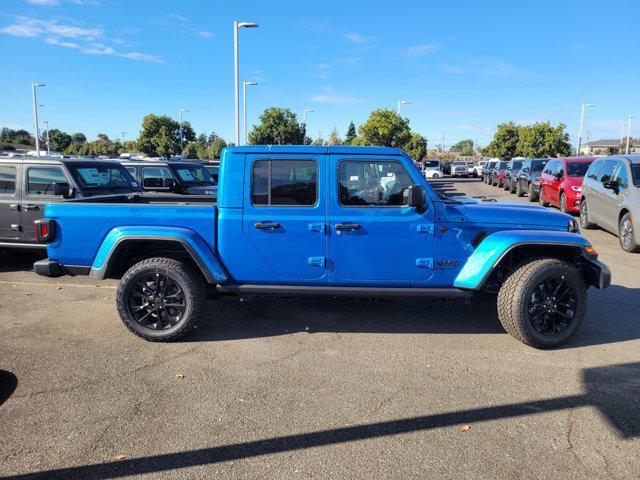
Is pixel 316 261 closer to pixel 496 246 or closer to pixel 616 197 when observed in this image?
pixel 496 246

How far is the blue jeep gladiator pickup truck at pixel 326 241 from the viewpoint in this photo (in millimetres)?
4402

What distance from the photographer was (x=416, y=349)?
4.43 meters

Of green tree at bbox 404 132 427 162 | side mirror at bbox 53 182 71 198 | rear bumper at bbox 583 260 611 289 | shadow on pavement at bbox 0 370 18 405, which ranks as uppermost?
green tree at bbox 404 132 427 162

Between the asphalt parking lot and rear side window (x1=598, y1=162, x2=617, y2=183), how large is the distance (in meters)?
5.02

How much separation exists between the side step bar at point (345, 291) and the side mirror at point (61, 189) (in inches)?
160

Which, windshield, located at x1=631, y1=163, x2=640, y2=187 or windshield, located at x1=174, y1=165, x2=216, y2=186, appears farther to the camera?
windshield, located at x1=174, y1=165, x2=216, y2=186

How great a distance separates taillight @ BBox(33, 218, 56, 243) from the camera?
4.51 meters

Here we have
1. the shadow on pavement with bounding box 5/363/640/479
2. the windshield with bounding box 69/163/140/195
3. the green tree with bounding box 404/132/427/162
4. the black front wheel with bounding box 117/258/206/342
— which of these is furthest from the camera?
the green tree with bounding box 404/132/427/162

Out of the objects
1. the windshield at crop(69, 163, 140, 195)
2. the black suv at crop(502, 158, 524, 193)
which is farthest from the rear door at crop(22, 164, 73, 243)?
the black suv at crop(502, 158, 524, 193)

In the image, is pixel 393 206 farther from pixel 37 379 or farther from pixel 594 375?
pixel 37 379

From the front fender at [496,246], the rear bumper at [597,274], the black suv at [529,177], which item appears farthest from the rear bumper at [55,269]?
the black suv at [529,177]

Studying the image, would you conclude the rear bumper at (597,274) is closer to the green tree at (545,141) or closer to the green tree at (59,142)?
the green tree at (545,141)

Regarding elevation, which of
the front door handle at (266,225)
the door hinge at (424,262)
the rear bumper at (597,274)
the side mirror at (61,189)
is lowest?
the rear bumper at (597,274)

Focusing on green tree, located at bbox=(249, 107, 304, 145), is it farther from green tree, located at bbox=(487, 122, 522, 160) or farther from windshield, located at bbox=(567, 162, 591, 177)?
green tree, located at bbox=(487, 122, 522, 160)
